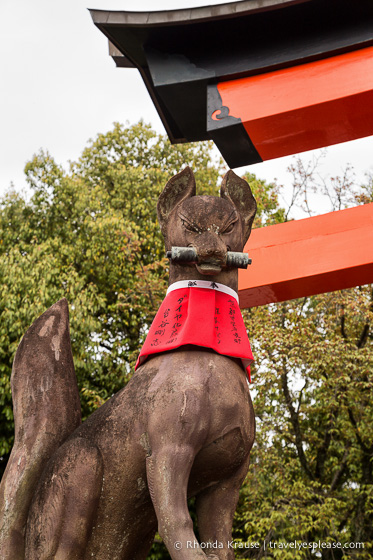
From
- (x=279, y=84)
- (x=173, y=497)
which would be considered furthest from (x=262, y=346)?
(x=173, y=497)

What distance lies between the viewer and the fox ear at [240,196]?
8.75 feet

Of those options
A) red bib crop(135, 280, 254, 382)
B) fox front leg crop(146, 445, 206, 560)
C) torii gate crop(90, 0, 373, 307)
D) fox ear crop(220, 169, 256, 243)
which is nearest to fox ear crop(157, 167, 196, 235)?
fox ear crop(220, 169, 256, 243)

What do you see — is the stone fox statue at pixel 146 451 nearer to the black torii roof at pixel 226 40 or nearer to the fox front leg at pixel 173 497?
the fox front leg at pixel 173 497

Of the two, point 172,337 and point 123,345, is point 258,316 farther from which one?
point 172,337

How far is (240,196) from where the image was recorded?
8.81 feet

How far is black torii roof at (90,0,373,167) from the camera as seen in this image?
328cm

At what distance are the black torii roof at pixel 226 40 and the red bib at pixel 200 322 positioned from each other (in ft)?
4.17

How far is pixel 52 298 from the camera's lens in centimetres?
741

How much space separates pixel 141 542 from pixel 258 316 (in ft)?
15.9

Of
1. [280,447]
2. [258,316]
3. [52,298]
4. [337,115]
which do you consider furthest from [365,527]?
[337,115]

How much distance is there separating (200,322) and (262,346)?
449 centimetres

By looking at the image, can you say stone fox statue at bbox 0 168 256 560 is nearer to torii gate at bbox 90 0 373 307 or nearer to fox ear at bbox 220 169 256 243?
fox ear at bbox 220 169 256 243

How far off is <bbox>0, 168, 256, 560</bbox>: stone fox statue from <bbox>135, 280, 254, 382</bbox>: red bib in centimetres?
1

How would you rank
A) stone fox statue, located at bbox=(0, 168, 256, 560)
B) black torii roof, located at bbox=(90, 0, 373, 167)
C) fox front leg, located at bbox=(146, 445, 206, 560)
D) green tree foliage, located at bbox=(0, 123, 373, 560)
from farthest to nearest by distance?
1. green tree foliage, located at bbox=(0, 123, 373, 560)
2. black torii roof, located at bbox=(90, 0, 373, 167)
3. stone fox statue, located at bbox=(0, 168, 256, 560)
4. fox front leg, located at bbox=(146, 445, 206, 560)
